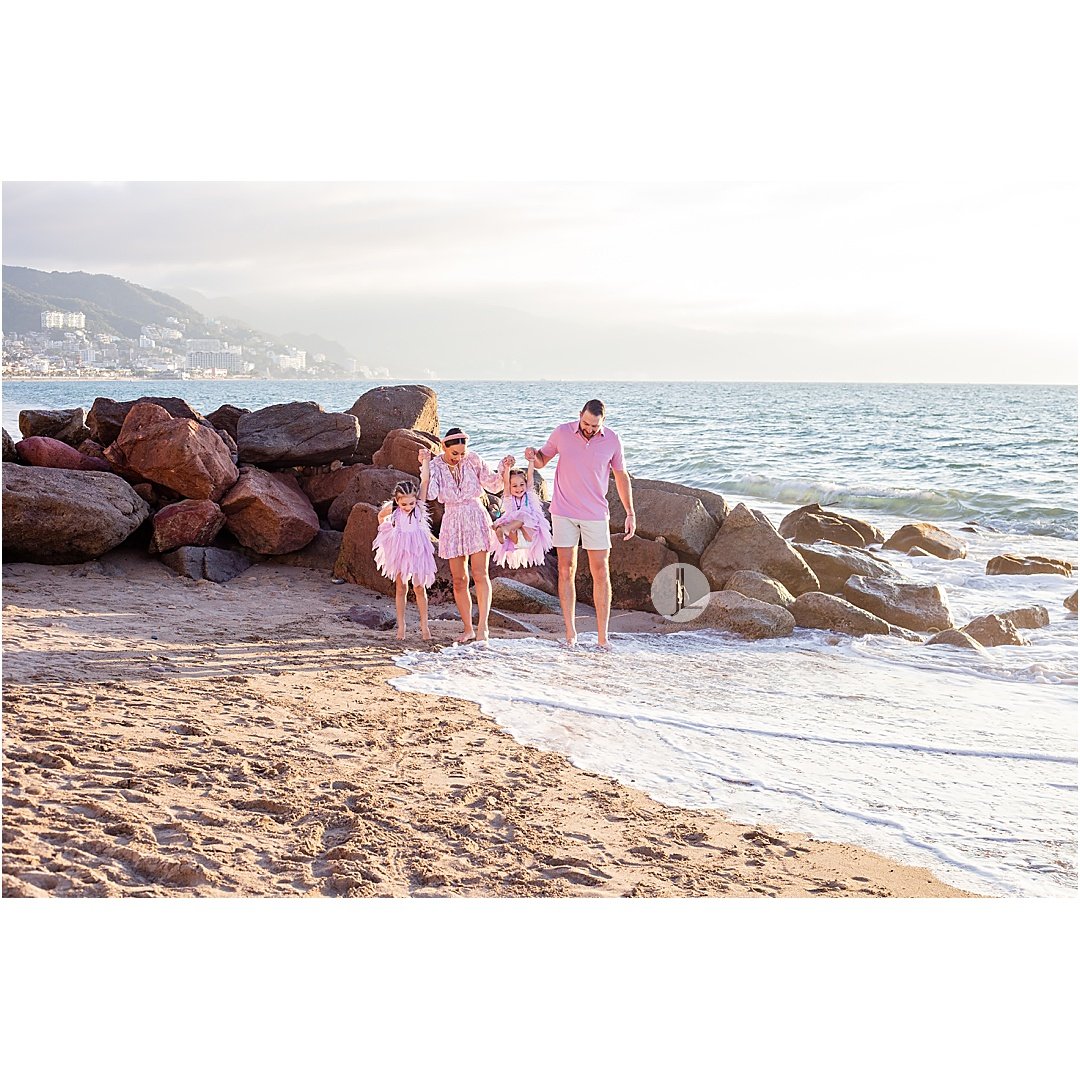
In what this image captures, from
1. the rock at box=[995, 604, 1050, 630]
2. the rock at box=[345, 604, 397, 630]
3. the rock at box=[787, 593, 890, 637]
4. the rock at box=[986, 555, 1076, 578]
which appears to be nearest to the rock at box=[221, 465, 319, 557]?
the rock at box=[345, 604, 397, 630]

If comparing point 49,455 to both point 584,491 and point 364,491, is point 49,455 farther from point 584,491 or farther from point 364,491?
point 584,491

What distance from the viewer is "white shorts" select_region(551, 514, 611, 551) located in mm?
7410

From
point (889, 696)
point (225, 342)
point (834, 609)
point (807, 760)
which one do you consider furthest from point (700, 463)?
point (807, 760)

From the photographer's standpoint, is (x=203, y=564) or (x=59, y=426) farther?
(x=59, y=426)

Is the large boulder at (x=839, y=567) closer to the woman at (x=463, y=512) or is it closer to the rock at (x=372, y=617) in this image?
the woman at (x=463, y=512)

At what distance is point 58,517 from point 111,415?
2.38m

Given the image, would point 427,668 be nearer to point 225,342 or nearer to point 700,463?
point 700,463

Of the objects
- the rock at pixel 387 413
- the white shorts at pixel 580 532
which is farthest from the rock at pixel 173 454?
the white shorts at pixel 580 532

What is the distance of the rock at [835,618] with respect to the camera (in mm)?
8586

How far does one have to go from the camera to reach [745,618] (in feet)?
27.5

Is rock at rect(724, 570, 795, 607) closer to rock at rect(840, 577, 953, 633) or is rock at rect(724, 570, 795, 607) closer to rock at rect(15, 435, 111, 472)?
rock at rect(840, 577, 953, 633)

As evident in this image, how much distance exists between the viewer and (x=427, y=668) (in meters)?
6.59

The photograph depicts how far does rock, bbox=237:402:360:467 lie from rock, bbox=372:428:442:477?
0.36 meters

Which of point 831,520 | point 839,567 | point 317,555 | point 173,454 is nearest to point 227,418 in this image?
point 173,454
